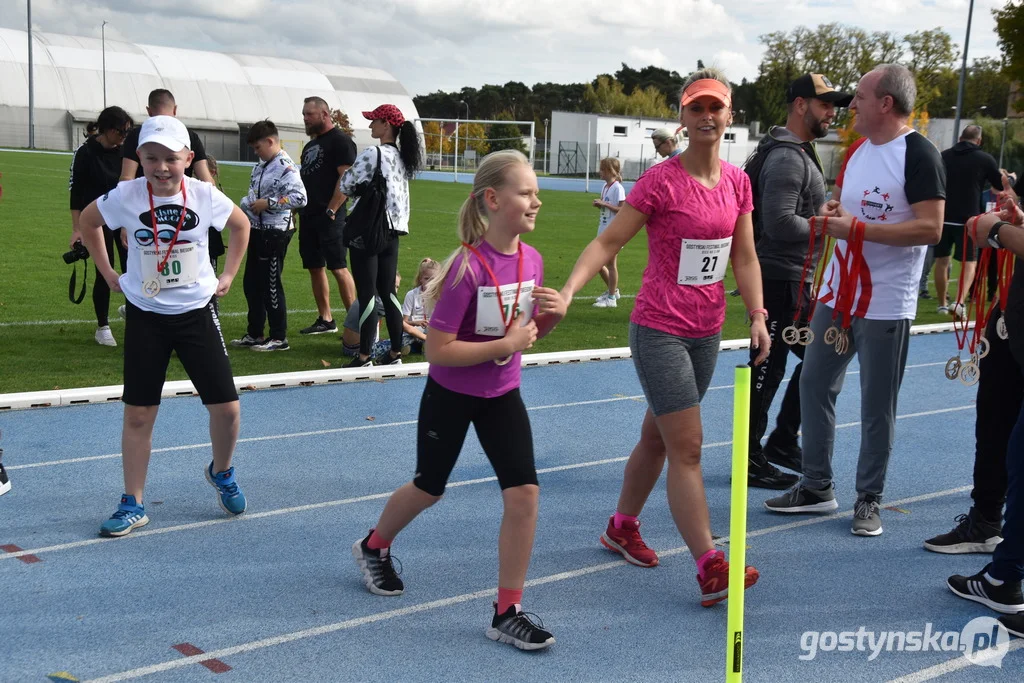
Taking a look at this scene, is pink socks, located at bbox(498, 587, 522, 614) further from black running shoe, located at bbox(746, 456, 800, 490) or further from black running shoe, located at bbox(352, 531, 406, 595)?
black running shoe, located at bbox(746, 456, 800, 490)

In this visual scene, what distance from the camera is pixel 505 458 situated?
153 inches

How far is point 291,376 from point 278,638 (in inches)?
178

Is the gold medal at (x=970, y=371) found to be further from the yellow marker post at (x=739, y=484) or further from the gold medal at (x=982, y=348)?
the yellow marker post at (x=739, y=484)

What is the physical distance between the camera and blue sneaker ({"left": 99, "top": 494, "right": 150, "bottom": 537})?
4879mm

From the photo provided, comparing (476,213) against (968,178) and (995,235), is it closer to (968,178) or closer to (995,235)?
(995,235)

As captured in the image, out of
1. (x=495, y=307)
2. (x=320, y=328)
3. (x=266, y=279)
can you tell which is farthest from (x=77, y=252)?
(x=495, y=307)

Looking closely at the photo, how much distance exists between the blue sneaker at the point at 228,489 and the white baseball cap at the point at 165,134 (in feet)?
5.19

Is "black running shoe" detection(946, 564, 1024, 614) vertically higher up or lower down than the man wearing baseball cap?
lower down

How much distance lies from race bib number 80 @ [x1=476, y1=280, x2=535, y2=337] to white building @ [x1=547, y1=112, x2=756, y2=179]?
59749 millimetres

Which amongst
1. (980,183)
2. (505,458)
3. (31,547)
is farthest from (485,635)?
(980,183)

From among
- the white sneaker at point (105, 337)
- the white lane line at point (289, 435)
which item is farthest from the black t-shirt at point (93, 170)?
the white lane line at point (289, 435)

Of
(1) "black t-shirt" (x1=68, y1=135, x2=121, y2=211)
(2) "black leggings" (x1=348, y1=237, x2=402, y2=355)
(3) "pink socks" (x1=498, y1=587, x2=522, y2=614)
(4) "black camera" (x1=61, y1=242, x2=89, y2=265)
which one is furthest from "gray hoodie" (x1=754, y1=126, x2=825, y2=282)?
(1) "black t-shirt" (x1=68, y1=135, x2=121, y2=211)

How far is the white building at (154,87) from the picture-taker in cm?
6612

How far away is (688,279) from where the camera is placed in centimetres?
426
